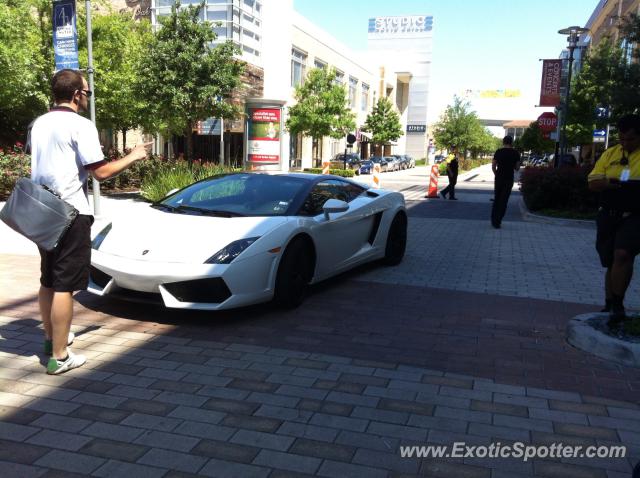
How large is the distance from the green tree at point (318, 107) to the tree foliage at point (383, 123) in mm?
22646

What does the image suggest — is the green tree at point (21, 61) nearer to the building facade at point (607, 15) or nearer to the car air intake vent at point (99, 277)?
the car air intake vent at point (99, 277)

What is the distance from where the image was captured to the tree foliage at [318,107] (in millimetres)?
36719

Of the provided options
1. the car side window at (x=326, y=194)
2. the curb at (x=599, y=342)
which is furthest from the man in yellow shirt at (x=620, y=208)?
the car side window at (x=326, y=194)

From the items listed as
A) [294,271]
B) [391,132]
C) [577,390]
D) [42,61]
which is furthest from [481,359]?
[391,132]

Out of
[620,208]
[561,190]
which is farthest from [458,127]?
[620,208]

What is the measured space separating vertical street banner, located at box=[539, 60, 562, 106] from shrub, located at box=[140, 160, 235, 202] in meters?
13.6

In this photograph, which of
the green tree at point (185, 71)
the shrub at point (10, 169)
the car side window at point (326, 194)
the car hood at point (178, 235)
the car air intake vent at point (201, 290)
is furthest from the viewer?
the green tree at point (185, 71)

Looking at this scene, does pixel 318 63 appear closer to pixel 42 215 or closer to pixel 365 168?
pixel 365 168

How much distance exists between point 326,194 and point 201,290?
2104 mm

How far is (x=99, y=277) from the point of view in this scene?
488 cm

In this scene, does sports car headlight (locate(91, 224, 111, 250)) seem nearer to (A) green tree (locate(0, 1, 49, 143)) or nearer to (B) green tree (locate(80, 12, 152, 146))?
(A) green tree (locate(0, 1, 49, 143))

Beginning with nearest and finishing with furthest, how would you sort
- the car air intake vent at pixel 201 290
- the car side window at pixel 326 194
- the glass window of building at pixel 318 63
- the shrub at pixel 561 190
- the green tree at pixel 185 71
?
1. the car air intake vent at pixel 201 290
2. the car side window at pixel 326 194
3. the shrub at pixel 561 190
4. the green tree at pixel 185 71
5. the glass window of building at pixel 318 63

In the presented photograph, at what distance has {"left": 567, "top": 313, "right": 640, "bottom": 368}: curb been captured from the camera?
4.17 metres

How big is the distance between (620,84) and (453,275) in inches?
290
